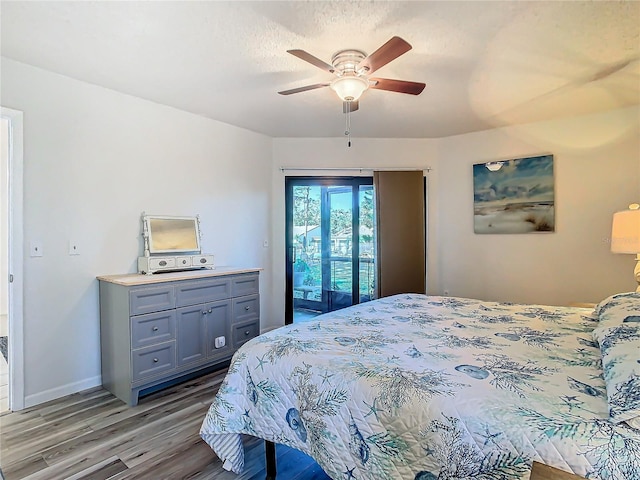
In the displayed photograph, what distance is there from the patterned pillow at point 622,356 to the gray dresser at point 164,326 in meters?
2.63

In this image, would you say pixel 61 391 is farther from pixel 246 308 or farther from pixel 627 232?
pixel 627 232

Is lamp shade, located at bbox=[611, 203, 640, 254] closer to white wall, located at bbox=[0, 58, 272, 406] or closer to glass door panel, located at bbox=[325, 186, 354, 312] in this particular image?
glass door panel, located at bbox=[325, 186, 354, 312]

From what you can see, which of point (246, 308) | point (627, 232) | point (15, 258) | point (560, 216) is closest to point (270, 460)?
point (246, 308)

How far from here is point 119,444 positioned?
2.06 meters

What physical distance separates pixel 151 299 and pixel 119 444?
96 centimetres

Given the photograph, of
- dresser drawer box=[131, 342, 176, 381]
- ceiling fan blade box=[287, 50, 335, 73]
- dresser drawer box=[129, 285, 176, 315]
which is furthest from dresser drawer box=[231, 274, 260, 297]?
ceiling fan blade box=[287, 50, 335, 73]

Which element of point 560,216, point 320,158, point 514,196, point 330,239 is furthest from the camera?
point 330,239

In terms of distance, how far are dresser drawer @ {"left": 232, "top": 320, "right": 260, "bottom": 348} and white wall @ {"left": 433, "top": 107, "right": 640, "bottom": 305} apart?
2.52 meters

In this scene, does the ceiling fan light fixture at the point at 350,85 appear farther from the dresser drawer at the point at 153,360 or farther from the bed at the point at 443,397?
the dresser drawer at the point at 153,360

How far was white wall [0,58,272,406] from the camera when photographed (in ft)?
8.36

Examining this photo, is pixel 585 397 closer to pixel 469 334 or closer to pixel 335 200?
pixel 469 334

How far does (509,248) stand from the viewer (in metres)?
4.10

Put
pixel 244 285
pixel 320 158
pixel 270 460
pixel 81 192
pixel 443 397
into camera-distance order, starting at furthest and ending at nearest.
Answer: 1. pixel 320 158
2. pixel 244 285
3. pixel 81 192
4. pixel 270 460
5. pixel 443 397

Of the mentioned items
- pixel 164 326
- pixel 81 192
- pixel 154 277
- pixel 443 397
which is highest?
pixel 81 192
